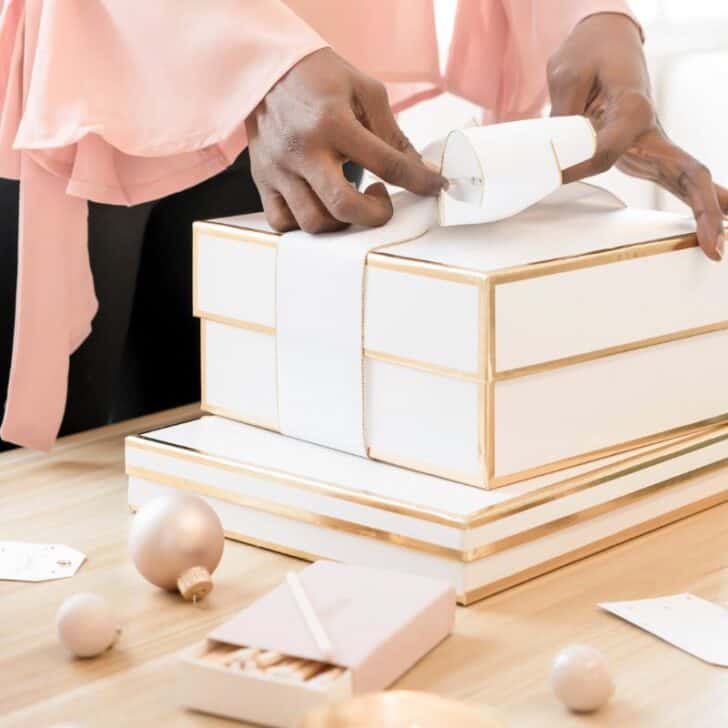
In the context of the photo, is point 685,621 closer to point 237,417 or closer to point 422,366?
point 422,366

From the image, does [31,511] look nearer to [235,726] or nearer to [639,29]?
[235,726]

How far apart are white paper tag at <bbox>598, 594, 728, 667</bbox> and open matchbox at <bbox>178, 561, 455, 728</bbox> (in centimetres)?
10

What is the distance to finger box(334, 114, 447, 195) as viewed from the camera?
0.82m

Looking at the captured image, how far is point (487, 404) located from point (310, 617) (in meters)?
0.18

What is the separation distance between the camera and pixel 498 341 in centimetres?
74

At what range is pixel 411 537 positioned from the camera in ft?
2.40

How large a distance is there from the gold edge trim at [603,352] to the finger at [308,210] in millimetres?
159

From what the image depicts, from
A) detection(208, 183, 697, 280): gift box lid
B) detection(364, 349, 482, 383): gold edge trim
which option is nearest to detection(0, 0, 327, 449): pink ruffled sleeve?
detection(208, 183, 697, 280): gift box lid

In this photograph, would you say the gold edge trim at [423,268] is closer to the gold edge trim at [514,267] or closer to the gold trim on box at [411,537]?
the gold edge trim at [514,267]

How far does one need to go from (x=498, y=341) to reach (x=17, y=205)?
572 mm

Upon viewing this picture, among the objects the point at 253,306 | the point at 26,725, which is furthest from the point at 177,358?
the point at 26,725

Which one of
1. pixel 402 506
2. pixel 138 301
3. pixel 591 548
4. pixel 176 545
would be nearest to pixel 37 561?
pixel 176 545

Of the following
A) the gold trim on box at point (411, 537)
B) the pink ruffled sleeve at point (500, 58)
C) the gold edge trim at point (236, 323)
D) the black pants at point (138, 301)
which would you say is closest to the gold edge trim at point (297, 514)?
the gold trim on box at point (411, 537)

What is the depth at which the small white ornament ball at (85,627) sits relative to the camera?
25.6 inches
